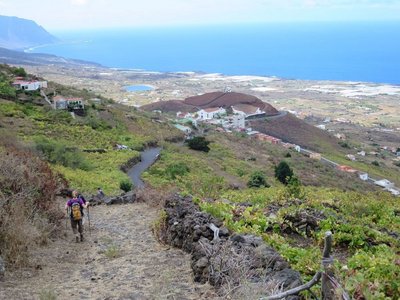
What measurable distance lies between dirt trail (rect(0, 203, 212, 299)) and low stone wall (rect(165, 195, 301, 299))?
0.20 metres

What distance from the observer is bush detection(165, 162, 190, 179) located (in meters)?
23.2

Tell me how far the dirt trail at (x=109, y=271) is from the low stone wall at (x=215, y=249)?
0.65 ft

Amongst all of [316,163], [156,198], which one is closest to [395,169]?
[316,163]

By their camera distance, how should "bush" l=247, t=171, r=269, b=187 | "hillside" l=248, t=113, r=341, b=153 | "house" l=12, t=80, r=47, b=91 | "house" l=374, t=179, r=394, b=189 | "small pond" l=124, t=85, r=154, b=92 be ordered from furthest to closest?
"small pond" l=124, t=85, r=154, b=92, "hillside" l=248, t=113, r=341, b=153, "house" l=12, t=80, r=47, b=91, "house" l=374, t=179, r=394, b=189, "bush" l=247, t=171, r=269, b=187

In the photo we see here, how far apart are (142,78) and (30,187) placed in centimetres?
13956

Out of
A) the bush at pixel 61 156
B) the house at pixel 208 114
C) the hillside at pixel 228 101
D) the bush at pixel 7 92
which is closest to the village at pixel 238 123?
the house at pixel 208 114

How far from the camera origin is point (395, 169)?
164 feet

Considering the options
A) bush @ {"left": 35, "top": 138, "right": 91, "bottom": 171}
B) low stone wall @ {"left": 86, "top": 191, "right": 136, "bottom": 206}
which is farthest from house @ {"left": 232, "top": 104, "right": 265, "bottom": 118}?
low stone wall @ {"left": 86, "top": 191, "right": 136, "bottom": 206}

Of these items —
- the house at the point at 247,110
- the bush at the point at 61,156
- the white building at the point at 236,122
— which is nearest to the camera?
the bush at the point at 61,156

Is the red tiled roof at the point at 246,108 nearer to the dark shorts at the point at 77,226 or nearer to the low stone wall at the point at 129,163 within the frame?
the low stone wall at the point at 129,163

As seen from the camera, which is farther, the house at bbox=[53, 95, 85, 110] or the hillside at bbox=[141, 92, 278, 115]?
→ the hillside at bbox=[141, 92, 278, 115]

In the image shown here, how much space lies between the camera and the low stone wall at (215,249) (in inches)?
199

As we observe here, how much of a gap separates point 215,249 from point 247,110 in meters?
65.3

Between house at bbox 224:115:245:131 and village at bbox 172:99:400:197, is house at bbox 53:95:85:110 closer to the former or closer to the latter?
village at bbox 172:99:400:197
